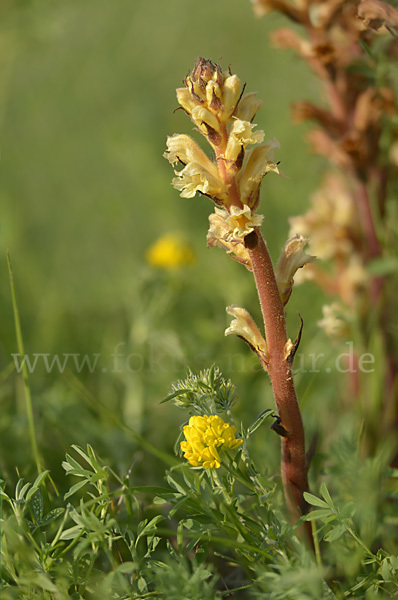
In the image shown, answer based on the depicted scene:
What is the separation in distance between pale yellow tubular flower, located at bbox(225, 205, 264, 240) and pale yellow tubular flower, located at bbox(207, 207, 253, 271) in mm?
33

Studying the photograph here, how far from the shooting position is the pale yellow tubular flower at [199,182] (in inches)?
56.1

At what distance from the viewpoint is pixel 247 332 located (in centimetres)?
152

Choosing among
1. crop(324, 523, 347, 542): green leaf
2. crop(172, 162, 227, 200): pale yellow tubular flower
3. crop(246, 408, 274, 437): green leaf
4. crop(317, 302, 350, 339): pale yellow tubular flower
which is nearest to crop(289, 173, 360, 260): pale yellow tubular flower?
crop(317, 302, 350, 339): pale yellow tubular flower

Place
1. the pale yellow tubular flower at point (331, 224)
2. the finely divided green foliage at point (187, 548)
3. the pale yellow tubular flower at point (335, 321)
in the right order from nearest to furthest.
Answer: the finely divided green foliage at point (187, 548) < the pale yellow tubular flower at point (335, 321) < the pale yellow tubular flower at point (331, 224)

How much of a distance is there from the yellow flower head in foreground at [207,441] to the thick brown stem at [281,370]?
143 millimetres

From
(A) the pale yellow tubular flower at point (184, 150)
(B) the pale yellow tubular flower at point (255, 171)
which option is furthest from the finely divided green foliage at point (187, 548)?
(A) the pale yellow tubular flower at point (184, 150)

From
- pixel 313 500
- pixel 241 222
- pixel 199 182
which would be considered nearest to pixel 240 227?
pixel 241 222

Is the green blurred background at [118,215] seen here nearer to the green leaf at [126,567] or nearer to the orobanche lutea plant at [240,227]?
the orobanche lutea plant at [240,227]

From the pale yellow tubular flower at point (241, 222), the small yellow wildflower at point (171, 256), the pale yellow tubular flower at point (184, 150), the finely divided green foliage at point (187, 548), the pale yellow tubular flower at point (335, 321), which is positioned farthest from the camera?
the small yellow wildflower at point (171, 256)

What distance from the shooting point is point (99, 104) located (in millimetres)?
5672

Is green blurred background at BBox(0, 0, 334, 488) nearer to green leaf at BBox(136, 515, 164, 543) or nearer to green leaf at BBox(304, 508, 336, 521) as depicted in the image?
green leaf at BBox(136, 515, 164, 543)

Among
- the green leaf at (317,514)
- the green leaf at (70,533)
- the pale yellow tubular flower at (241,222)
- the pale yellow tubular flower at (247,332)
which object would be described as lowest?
the green leaf at (70,533)

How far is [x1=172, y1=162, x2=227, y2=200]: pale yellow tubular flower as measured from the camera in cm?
143

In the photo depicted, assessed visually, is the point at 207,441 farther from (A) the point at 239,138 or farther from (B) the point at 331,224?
(B) the point at 331,224
